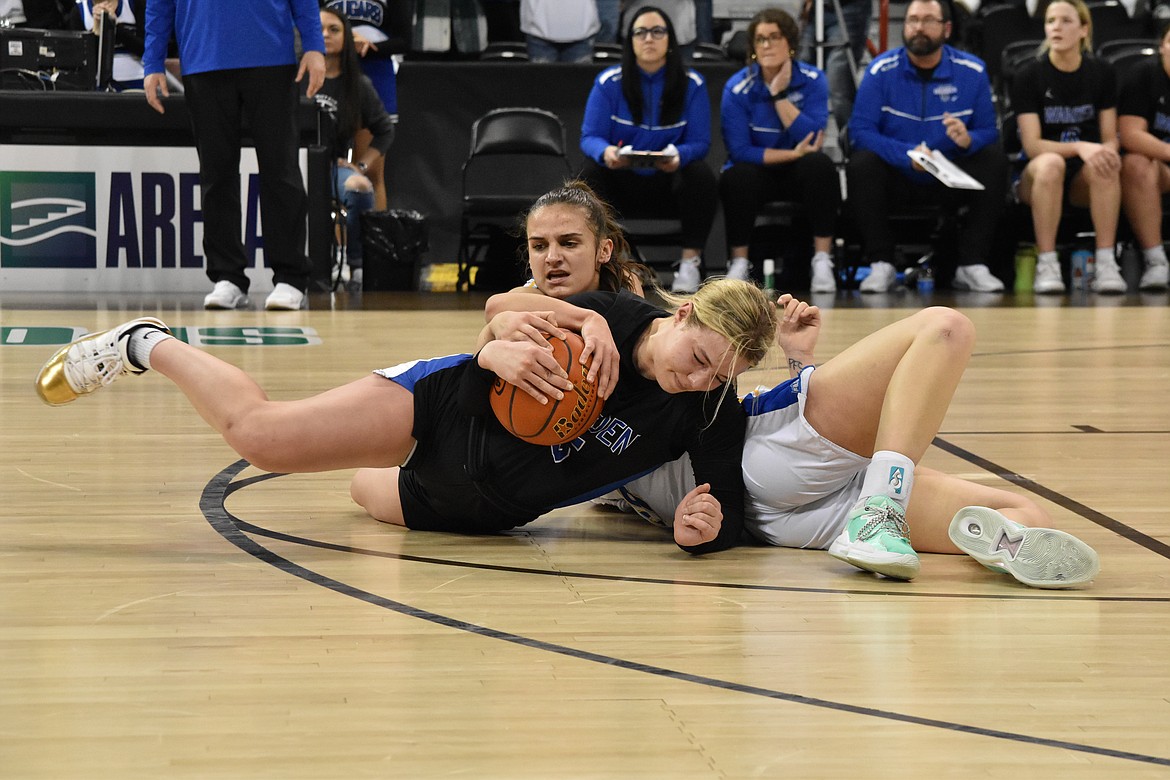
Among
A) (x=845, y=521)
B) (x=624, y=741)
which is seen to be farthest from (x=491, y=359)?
(x=624, y=741)

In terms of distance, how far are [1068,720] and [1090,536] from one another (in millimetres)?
1163

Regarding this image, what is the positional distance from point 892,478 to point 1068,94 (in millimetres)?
6906

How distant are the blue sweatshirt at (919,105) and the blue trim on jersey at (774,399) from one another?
6.14 m

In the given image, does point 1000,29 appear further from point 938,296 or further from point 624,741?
point 624,741

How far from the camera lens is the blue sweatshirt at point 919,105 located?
8.72 m

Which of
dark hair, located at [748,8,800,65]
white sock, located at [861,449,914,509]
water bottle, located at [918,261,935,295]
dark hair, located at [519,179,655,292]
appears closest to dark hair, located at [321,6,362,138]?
dark hair, located at [748,8,800,65]

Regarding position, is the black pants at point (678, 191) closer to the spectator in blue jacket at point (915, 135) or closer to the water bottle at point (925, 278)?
the spectator in blue jacket at point (915, 135)

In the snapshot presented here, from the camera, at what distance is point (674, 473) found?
9.39 ft

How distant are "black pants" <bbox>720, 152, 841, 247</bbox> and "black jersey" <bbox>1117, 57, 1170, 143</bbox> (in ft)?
6.07

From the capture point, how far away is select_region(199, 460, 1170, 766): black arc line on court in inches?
66.4

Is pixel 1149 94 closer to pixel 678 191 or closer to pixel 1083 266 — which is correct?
pixel 1083 266

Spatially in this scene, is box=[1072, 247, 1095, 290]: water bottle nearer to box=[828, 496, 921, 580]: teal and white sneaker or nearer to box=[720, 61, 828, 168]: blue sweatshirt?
box=[720, 61, 828, 168]: blue sweatshirt

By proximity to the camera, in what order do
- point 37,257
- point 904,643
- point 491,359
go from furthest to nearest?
point 37,257 < point 491,359 < point 904,643

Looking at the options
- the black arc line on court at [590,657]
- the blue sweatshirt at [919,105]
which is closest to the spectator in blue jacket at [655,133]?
the blue sweatshirt at [919,105]
